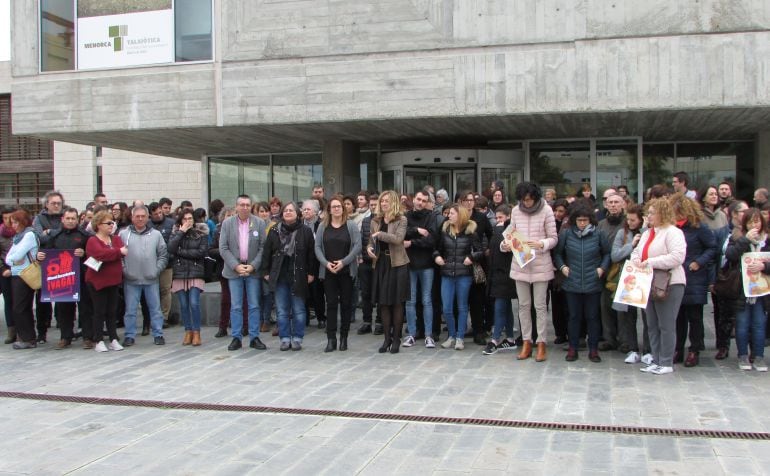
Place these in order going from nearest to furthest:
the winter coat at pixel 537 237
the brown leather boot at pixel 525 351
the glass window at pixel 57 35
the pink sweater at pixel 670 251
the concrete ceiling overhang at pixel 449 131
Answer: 1. the pink sweater at pixel 670 251
2. the winter coat at pixel 537 237
3. the brown leather boot at pixel 525 351
4. the concrete ceiling overhang at pixel 449 131
5. the glass window at pixel 57 35

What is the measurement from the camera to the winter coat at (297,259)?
28.8 feet

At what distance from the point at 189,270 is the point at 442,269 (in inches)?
135

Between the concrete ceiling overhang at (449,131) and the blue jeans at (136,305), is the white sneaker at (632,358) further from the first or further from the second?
the blue jeans at (136,305)

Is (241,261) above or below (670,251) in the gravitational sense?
below

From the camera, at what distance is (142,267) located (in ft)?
31.2

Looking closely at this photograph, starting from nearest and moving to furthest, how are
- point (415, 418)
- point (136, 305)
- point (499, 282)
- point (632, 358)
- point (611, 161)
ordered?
point (415, 418) → point (632, 358) → point (499, 282) → point (136, 305) → point (611, 161)

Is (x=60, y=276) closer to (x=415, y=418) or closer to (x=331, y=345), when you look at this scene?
(x=331, y=345)

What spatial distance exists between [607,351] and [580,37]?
6011 millimetres

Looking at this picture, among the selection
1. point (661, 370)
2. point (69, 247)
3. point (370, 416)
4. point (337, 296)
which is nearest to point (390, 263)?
point (337, 296)

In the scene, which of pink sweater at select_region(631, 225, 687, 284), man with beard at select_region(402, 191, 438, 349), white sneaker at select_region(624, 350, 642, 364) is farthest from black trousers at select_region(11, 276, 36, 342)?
pink sweater at select_region(631, 225, 687, 284)

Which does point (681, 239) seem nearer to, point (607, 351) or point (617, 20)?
point (607, 351)

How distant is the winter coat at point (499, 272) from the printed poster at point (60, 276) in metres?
5.39

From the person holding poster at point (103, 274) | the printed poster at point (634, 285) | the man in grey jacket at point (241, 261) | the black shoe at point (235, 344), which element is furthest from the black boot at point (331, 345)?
the printed poster at point (634, 285)

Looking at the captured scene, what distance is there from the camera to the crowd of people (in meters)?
7.52
